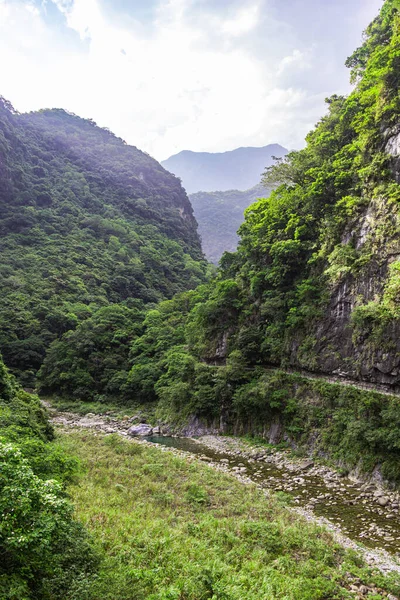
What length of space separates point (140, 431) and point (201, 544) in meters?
21.0

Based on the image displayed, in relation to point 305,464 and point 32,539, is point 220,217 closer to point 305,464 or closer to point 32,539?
point 305,464

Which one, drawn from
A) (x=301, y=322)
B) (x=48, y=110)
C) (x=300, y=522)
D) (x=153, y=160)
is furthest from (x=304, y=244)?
(x=48, y=110)

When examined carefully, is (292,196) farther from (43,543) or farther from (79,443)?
(43,543)

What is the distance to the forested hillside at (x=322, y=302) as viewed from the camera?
1727cm

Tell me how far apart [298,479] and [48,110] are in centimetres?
13559

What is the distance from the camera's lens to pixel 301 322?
76.6 ft

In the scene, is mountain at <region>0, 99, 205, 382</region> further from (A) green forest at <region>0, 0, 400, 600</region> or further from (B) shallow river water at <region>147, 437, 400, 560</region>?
(B) shallow river water at <region>147, 437, 400, 560</region>

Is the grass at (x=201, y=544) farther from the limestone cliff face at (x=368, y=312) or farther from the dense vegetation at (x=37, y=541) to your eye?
the limestone cliff face at (x=368, y=312)

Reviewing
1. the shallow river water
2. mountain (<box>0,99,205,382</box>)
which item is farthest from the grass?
mountain (<box>0,99,205,382</box>)

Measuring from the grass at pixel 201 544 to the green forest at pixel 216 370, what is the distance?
5 centimetres

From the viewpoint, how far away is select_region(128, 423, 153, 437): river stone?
27.4 meters

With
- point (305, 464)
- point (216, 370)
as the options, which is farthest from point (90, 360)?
point (305, 464)

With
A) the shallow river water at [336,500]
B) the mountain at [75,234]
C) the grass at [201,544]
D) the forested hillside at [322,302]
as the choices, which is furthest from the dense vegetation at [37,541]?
the mountain at [75,234]

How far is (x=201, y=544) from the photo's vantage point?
26.8ft
